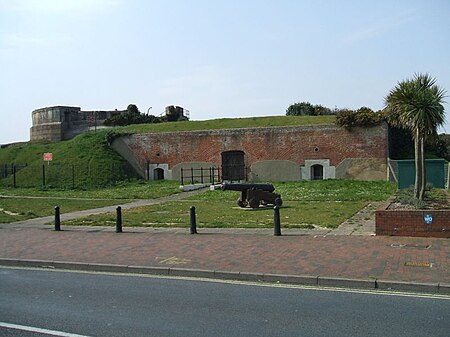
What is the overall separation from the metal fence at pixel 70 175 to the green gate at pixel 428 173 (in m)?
22.8

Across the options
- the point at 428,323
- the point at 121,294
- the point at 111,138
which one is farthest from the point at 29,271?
the point at 111,138

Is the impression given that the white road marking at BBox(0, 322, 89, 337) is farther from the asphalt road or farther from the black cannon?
the black cannon

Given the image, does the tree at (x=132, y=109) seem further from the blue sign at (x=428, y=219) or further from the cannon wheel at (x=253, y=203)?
the blue sign at (x=428, y=219)

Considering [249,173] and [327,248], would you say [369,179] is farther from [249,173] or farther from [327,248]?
[327,248]

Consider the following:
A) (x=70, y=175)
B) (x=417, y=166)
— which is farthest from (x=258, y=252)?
(x=70, y=175)

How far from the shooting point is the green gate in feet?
82.3

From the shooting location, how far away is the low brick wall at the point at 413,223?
1209 cm

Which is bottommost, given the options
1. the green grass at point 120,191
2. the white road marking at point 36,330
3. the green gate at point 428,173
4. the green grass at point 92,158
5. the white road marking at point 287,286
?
the white road marking at point 287,286

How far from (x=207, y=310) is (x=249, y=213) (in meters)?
12.1

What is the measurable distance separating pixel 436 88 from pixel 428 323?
11.4 m

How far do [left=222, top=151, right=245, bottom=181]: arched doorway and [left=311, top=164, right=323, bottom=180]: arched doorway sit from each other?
18.0 ft

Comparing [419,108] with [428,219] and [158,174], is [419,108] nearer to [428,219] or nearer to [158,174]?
[428,219]

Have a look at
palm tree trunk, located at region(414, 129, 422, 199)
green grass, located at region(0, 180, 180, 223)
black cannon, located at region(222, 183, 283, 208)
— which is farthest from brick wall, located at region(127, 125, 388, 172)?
palm tree trunk, located at region(414, 129, 422, 199)

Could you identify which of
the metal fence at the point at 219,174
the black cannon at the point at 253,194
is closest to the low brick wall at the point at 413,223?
the black cannon at the point at 253,194
